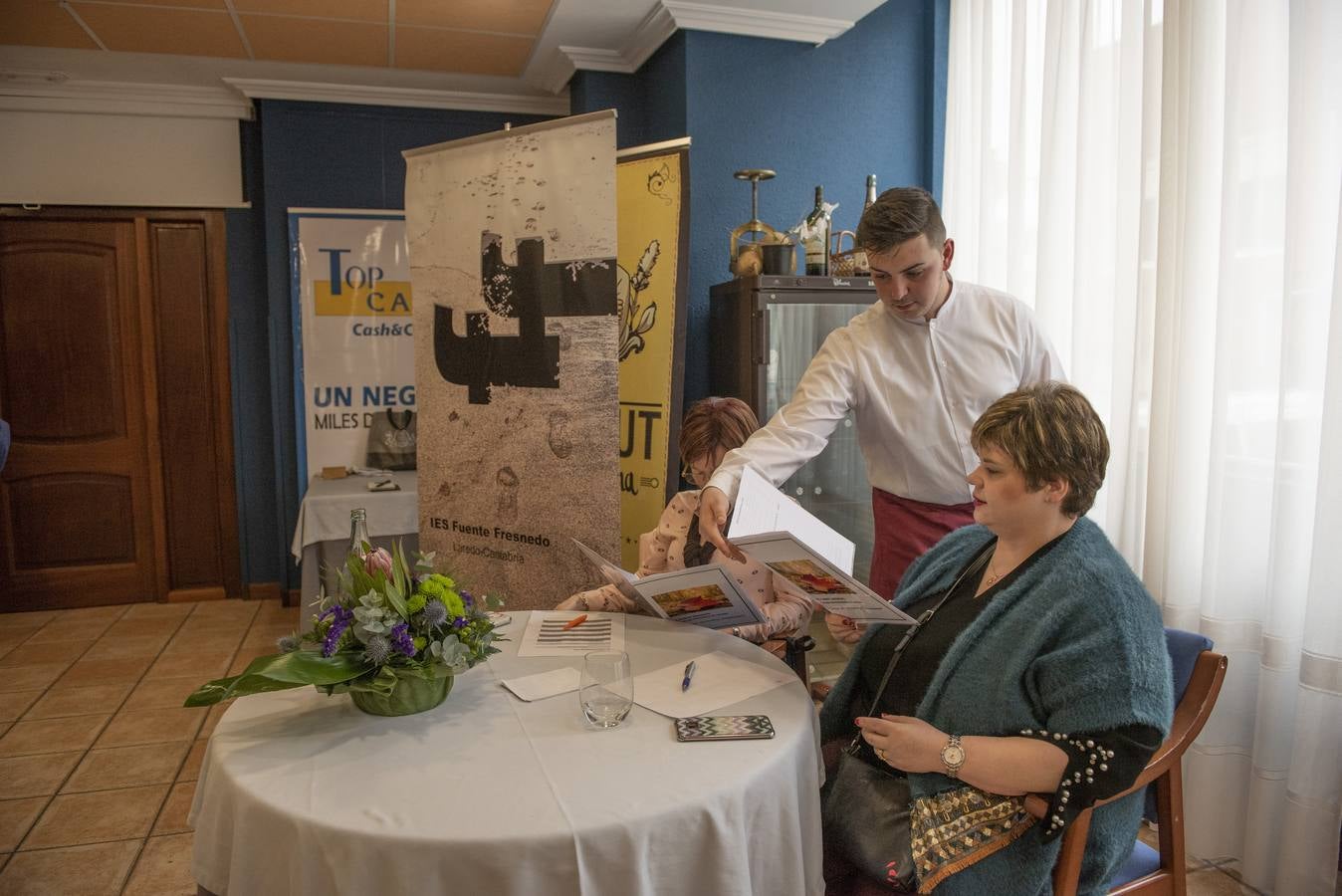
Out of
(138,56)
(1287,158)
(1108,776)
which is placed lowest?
(1108,776)

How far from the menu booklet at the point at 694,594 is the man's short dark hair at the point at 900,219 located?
0.79 m

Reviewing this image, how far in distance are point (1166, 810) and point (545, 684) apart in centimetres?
104

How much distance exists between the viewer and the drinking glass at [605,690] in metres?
1.41

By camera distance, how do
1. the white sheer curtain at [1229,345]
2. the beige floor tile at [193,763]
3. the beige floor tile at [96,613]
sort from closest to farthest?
1. the white sheer curtain at [1229,345]
2. the beige floor tile at [193,763]
3. the beige floor tile at [96,613]

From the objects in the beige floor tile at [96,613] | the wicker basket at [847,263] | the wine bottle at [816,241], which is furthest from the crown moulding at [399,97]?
the beige floor tile at [96,613]

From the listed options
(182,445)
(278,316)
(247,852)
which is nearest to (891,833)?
(247,852)

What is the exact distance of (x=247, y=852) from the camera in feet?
4.00

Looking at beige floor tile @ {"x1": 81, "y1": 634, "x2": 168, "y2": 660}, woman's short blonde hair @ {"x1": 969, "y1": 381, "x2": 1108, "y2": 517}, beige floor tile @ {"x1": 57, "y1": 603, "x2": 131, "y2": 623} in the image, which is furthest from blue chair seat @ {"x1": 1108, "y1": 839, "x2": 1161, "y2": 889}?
beige floor tile @ {"x1": 57, "y1": 603, "x2": 131, "y2": 623}

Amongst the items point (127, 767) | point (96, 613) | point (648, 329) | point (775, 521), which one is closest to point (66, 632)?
point (96, 613)

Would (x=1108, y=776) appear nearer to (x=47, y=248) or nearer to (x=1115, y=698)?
(x=1115, y=698)

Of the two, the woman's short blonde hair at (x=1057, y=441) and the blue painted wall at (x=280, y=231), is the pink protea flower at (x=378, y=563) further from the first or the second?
the blue painted wall at (x=280, y=231)

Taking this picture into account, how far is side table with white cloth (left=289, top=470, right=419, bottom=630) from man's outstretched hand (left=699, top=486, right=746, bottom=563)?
2.48 m

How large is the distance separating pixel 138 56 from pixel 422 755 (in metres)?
4.21

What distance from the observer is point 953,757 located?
1.27 meters
